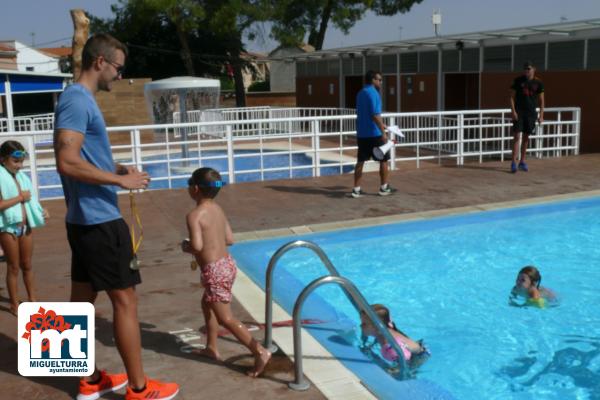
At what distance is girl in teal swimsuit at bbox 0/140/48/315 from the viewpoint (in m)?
4.78

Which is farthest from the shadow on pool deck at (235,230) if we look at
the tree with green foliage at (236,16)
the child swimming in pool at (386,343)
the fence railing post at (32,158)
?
the tree with green foliage at (236,16)

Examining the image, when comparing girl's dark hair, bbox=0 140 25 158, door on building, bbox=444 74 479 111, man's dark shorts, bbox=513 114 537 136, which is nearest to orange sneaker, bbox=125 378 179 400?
girl's dark hair, bbox=0 140 25 158

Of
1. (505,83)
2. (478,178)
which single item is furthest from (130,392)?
(505,83)

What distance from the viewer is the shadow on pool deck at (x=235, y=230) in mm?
3809

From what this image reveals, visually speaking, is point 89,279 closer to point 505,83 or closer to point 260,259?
point 260,259

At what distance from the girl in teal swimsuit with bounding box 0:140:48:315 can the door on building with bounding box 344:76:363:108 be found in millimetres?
25081

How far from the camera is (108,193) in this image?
10.9 feet

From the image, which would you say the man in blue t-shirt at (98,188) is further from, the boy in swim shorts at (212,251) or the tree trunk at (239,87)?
the tree trunk at (239,87)

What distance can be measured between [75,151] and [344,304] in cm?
372

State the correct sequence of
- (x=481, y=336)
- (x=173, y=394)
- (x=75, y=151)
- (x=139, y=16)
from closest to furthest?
(x=75, y=151), (x=173, y=394), (x=481, y=336), (x=139, y=16)

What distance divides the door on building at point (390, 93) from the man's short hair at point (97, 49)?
22.7 meters

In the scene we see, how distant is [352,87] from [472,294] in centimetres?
2391

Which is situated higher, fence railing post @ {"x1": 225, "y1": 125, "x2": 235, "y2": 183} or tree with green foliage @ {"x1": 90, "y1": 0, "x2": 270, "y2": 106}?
tree with green foliage @ {"x1": 90, "y1": 0, "x2": 270, "y2": 106}

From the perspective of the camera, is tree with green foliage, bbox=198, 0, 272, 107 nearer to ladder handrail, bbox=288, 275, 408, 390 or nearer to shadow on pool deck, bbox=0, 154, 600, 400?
shadow on pool deck, bbox=0, 154, 600, 400
